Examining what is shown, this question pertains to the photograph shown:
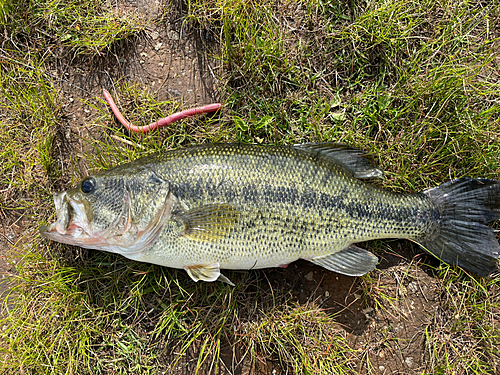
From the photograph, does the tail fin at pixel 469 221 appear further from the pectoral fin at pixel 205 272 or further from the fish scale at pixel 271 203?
the pectoral fin at pixel 205 272

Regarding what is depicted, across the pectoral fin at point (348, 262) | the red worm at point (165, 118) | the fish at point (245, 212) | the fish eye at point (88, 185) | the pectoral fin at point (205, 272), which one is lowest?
the pectoral fin at point (348, 262)

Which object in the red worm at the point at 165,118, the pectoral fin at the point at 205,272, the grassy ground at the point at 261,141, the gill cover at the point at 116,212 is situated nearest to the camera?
the gill cover at the point at 116,212

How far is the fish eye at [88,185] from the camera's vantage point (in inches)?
110

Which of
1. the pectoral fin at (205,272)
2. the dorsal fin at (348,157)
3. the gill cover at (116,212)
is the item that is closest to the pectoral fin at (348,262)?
the dorsal fin at (348,157)

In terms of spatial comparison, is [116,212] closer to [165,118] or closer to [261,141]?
[165,118]

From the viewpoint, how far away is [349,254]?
9.97 feet

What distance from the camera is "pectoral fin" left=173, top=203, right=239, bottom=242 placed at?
8.98ft

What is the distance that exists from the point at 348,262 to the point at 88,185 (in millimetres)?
2393

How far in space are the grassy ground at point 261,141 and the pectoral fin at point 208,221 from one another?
70cm

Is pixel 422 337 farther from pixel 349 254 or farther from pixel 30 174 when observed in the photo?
pixel 30 174

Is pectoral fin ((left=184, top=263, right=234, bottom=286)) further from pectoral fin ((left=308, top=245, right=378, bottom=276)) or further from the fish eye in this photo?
the fish eye

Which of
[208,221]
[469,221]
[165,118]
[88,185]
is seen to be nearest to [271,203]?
[208,221]

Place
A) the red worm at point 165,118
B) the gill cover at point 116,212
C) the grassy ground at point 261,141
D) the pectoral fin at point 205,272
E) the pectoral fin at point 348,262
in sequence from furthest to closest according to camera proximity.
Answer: the red worm at point 165,118 < the grassy ground at point 261,141 < the pectoral fin at point 348,262 < the pectoral fin at point 205,272 < the gill cover at point 116,212

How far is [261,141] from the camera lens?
3.38 metres
